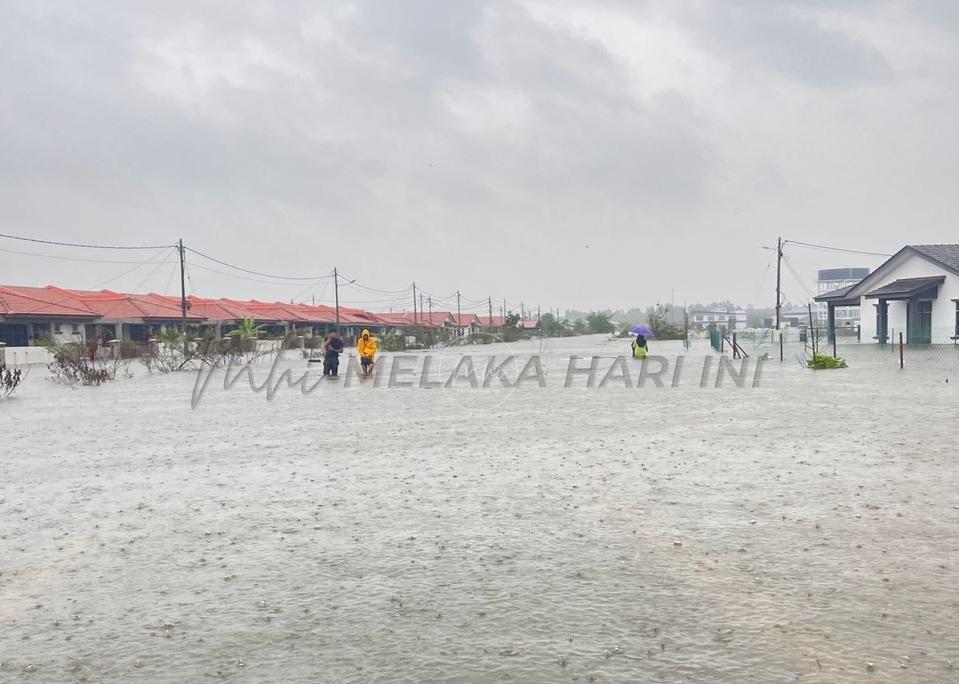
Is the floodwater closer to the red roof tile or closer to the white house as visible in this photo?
the white house

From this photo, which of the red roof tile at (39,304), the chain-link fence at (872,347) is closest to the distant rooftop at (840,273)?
the chain-link fence at (872,347)

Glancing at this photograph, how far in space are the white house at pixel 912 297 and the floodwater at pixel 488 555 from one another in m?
30.4

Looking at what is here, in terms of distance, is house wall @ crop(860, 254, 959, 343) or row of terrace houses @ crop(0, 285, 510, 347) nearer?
house wall @ crop(860, 254, 959, 343)

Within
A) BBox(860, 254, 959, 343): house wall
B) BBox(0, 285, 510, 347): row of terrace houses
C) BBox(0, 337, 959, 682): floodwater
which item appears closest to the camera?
BBox(0, 337, 959, 682): floodwater

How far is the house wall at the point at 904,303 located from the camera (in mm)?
38125

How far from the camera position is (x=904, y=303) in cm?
4188

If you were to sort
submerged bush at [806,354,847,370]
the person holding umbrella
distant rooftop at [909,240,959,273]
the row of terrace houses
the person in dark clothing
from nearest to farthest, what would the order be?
the person in dark clothing → submerged bush at [806,354,847,370] → the person holding umbrella → distant rooftop at [909,240,959,273] → the row of terrace houses

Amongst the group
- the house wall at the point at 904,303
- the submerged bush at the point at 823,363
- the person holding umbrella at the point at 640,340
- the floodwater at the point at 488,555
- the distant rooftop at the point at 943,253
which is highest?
the distant rooftop at the point at 943,253

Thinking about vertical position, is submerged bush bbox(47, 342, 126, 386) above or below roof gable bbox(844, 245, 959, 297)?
below

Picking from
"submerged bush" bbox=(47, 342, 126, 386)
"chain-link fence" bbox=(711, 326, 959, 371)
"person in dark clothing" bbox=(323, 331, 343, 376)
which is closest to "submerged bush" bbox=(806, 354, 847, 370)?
"chain-link fence" bbox=(711, 326, 959, 371)

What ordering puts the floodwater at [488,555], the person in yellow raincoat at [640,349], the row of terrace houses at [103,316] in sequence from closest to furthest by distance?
the floodwater at [488,555], the person in yellow raincoat at [640,349], the row of terrace houses at [103,316]

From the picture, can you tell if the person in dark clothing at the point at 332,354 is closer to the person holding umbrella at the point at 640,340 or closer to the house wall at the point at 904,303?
the person holding umbrella at the point at 640,340

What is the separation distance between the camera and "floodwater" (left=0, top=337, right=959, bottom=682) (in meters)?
3.97

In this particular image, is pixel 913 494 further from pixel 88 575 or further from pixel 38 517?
pixel 38 517
